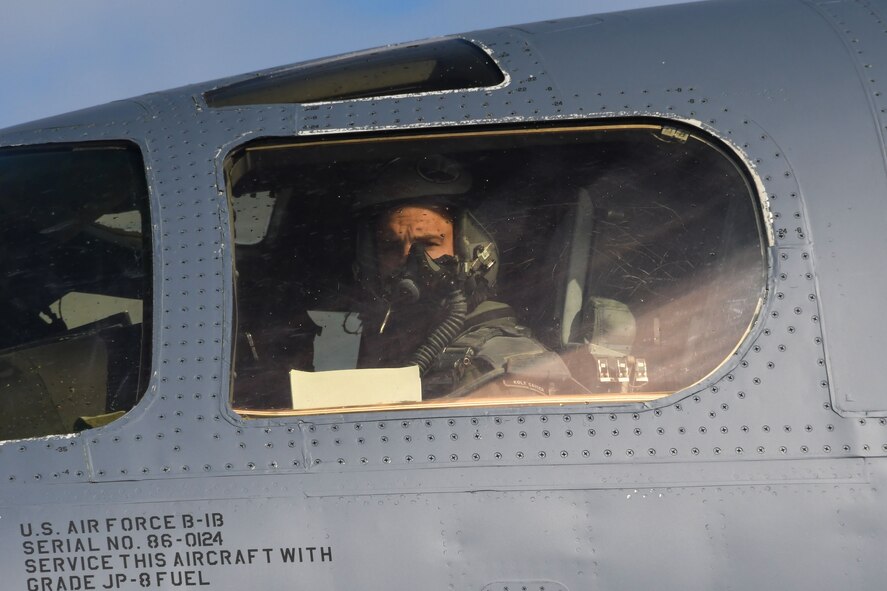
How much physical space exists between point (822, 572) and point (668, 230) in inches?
47.8

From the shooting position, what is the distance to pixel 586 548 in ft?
9.34

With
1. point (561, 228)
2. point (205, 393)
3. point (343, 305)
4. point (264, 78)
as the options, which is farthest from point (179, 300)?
point (561, 228)

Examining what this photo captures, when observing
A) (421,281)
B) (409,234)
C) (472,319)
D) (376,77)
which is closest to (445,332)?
(472,319)

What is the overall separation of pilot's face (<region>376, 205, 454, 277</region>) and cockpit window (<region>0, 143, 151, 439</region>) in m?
0.82

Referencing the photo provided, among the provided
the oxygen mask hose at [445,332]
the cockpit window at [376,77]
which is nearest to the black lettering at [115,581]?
the oxygen mask hose at [445,332]

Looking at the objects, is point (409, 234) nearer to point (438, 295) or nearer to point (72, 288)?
point (438, 295)

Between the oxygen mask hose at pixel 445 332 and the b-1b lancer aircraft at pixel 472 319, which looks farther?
the oxygen mask hose at pixel 445 332

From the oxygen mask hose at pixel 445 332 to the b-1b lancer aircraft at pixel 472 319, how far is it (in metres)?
0.01

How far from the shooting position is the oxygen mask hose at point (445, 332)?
3.19 m

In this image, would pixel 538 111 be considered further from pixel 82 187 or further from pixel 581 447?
pixel 82 187

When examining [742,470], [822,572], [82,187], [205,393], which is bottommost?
[822,572]

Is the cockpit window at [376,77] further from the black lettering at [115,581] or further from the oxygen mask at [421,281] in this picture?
the black lettering at [115,581]

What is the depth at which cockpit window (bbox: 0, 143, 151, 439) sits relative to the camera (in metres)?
3.19

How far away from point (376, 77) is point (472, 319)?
1041 mm
